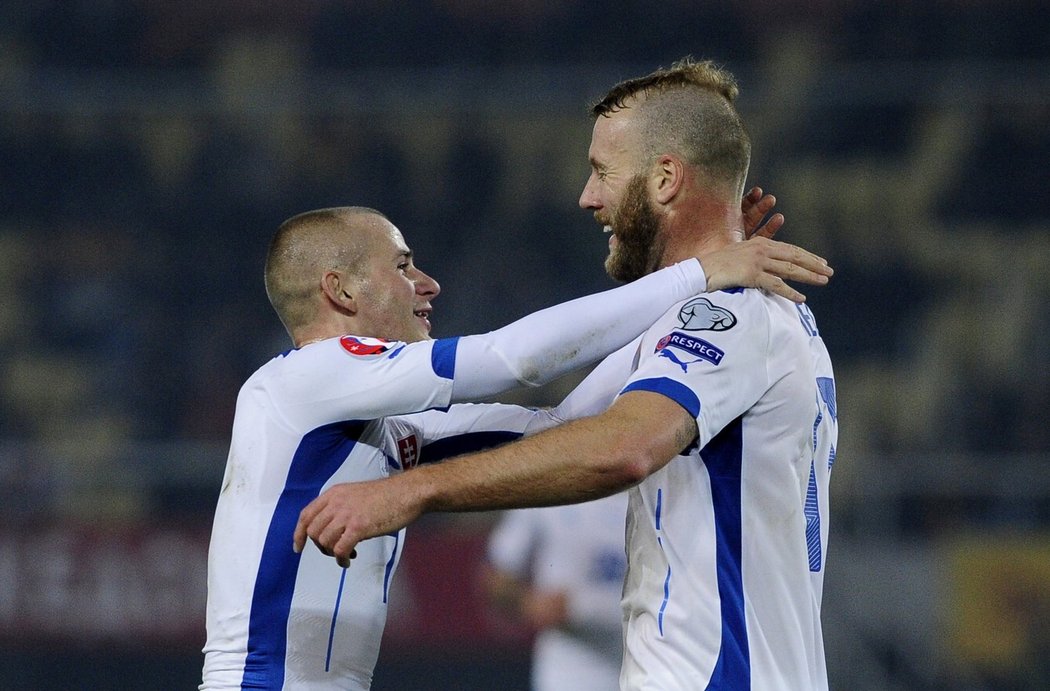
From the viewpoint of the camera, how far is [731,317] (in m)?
2.92

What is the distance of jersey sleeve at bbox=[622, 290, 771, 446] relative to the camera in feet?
9.07

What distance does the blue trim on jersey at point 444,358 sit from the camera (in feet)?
10.3

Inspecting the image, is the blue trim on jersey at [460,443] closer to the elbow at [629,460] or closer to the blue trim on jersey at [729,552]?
the blue trim on jersey at [729,552]

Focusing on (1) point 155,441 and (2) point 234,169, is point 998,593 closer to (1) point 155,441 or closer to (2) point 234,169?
(1) point 155,441

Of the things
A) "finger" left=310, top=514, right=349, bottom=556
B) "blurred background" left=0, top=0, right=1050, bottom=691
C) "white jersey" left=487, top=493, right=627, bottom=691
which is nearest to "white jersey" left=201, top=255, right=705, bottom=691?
"finger" left=310, top=514, right=349, bottom=556

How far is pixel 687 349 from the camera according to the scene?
284 cm

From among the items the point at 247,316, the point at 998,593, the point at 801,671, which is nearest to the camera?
the point at 801,671

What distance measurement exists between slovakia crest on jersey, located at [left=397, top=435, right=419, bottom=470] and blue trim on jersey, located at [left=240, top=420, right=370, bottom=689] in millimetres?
252

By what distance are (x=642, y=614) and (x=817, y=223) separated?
9.57 meters

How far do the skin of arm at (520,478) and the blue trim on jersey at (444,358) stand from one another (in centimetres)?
47

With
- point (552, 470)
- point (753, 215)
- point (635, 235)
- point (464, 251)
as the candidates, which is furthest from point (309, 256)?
point (464, 251)

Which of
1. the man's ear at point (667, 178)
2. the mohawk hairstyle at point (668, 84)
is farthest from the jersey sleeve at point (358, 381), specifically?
the mohawk hairstyle at point (668, 84)

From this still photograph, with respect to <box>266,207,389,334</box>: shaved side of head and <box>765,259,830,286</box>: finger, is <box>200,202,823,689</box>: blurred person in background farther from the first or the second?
<box>266,207,389,334</box>: shaved side of head

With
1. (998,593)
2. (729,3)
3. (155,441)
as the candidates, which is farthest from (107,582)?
(729,3)
